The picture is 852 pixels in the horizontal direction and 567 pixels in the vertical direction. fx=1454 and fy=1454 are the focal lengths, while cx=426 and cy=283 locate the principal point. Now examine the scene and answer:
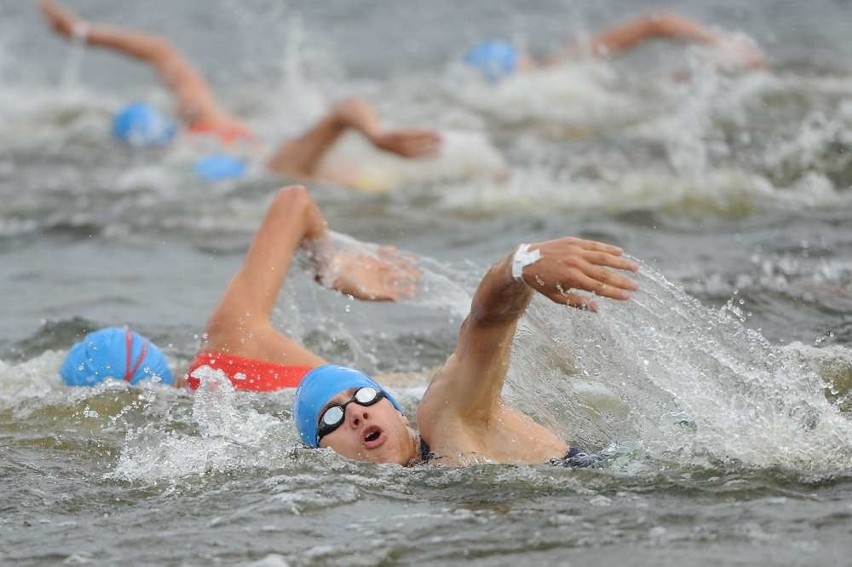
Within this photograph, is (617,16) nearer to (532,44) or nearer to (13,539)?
(532,44)

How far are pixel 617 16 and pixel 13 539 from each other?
1433cm

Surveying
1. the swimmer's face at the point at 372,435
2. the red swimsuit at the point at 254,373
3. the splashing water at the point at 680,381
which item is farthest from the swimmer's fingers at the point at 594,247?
the red swimsuit at the point at 254,373

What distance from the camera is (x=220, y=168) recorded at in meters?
12.4

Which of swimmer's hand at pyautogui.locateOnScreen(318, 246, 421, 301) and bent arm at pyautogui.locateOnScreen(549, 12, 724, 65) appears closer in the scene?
swimmer's hand at pyautogui.locateOnScreen(318, 246, 421, 301)

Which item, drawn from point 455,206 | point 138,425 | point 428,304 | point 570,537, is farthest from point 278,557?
point 455,206

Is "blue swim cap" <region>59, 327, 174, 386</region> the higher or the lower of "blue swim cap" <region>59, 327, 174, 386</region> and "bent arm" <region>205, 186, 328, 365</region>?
the lower

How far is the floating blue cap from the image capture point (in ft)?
40.5

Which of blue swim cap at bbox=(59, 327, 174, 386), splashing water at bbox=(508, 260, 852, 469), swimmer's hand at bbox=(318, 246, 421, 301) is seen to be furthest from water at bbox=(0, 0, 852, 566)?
swimmer's hand at bbox=(318, 246, 421, 301)

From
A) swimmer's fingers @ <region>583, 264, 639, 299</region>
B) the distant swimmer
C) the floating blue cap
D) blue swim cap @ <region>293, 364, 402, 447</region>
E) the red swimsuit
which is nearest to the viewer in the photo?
swimmer's fingers @ <region>583, 264, 639, 299</region>

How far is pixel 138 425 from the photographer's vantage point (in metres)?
6.64

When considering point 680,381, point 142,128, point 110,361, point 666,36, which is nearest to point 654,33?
point 666,36

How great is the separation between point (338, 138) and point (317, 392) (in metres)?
5.77

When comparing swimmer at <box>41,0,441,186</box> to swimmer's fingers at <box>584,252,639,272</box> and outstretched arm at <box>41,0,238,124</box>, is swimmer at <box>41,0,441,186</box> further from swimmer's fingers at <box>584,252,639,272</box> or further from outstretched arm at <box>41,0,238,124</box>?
swimmer's fingers at <box>584,252,639,272</box>

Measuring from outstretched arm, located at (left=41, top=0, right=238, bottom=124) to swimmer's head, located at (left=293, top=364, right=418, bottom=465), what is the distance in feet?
27.7
